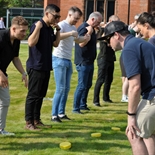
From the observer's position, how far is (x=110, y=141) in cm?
A: 592

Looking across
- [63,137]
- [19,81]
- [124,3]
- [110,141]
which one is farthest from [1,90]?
[124,3]

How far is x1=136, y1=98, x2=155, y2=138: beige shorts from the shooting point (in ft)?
12.4

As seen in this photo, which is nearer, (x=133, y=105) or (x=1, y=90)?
(x=133, y=105)

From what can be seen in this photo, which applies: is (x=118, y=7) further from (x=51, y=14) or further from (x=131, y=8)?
(x=51, y=14)

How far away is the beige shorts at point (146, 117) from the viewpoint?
3.78 m

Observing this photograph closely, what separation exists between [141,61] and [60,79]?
10.7 feet

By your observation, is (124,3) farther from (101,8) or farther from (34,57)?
(34,57)

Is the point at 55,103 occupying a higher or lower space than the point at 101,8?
lower

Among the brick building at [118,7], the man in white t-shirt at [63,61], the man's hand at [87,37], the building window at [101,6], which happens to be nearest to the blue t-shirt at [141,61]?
the man in white t-shirt at [63,61]

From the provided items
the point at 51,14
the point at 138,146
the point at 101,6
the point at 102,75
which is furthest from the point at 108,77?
the point at 101,6

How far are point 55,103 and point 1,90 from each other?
1464 millimetres

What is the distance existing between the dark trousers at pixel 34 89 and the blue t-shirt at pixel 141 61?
2.63 meters

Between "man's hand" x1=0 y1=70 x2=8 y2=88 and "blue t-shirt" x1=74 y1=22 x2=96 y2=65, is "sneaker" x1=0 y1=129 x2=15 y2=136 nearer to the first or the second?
"man's hand" x1=0 y1=70 x2=8 y2=88

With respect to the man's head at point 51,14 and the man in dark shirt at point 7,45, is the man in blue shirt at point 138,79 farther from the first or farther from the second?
the man's head at point 51,14
